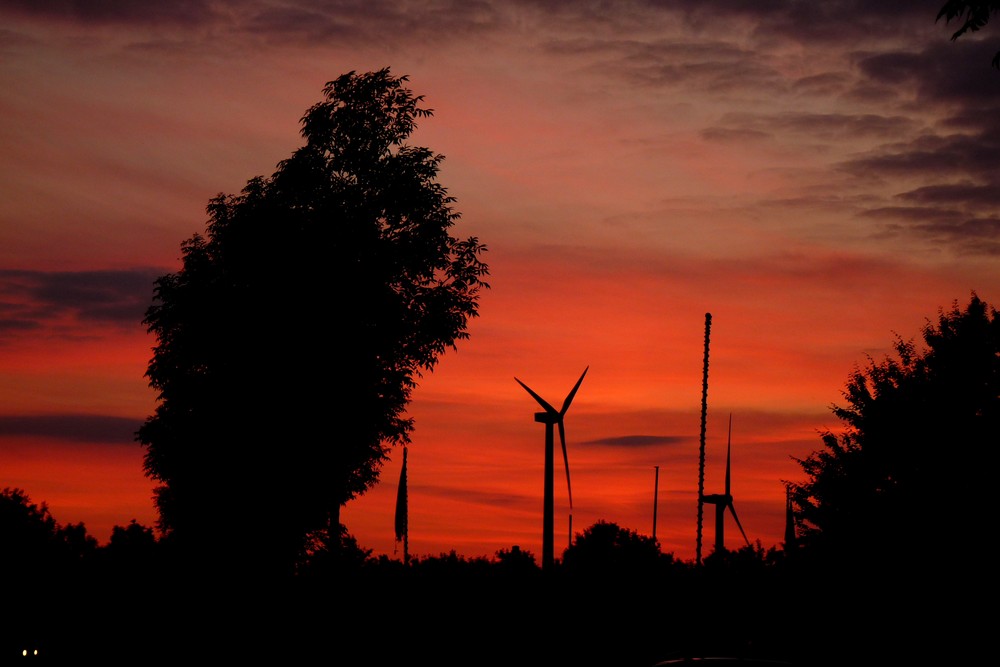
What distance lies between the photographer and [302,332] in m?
53.2

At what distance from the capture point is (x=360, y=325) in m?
54.2

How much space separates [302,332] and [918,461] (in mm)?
32955

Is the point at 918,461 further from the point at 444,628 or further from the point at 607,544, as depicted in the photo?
the point at 607,544

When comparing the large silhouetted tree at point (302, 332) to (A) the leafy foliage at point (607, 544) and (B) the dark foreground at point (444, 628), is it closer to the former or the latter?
(B) the dark foreground at point (444, 628)

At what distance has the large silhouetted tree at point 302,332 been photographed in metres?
52.6

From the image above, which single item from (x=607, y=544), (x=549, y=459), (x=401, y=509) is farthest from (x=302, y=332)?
(x=607, y=544)

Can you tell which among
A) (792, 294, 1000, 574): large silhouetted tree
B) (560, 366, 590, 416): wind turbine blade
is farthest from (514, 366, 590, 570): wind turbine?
(792, 294, 1000, 574): large silhouetted tree

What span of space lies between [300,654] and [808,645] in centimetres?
2526

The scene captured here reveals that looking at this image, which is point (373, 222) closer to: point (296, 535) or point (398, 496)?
point (296, 535)

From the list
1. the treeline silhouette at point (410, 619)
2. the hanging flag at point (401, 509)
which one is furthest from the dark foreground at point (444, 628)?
the hanging flag at point (401, 509)

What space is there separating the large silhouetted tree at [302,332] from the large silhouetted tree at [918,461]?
23.2 metres

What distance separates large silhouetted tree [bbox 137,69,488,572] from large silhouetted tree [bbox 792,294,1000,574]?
23.2 metres

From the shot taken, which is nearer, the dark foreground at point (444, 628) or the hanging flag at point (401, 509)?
the dark foreground at point (444, 628)

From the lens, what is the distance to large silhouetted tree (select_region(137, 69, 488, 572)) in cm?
5259
